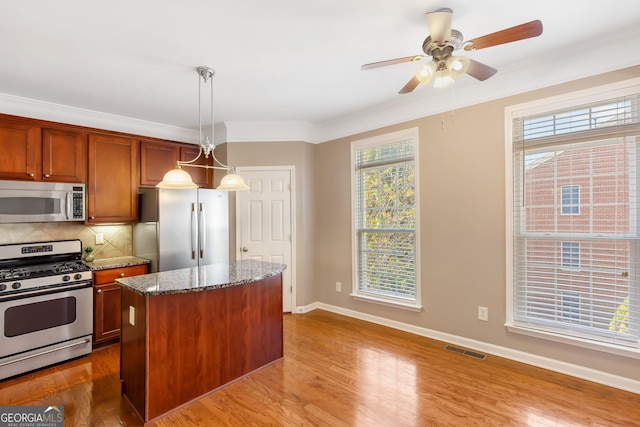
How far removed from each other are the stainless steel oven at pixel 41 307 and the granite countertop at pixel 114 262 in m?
0.11

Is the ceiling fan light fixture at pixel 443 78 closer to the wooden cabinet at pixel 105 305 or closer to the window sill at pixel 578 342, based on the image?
the window sill at pixel 578 342

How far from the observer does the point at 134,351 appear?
2176 mm

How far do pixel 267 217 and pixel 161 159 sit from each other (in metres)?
1.59

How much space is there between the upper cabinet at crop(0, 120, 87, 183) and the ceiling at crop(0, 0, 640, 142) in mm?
269

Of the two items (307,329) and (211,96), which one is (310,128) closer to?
(211,96)

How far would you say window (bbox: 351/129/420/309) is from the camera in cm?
353

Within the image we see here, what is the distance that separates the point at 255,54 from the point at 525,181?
259 cm

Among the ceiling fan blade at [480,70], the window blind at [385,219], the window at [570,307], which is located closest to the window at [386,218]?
the window blind at [385,219]

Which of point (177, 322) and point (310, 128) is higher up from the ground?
point (310, 128)

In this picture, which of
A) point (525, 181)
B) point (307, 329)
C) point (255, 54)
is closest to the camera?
point (255, 54)

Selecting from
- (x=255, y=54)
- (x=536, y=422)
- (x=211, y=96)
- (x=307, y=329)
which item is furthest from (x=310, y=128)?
(x=536, y=422)

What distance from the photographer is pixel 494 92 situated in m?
2.88

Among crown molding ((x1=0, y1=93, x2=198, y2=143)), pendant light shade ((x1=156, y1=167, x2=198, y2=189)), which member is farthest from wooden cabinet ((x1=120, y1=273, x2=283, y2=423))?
crown molding ((x1=0, y1=93, x2=198, y2=143))

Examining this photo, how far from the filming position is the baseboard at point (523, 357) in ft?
7.68
